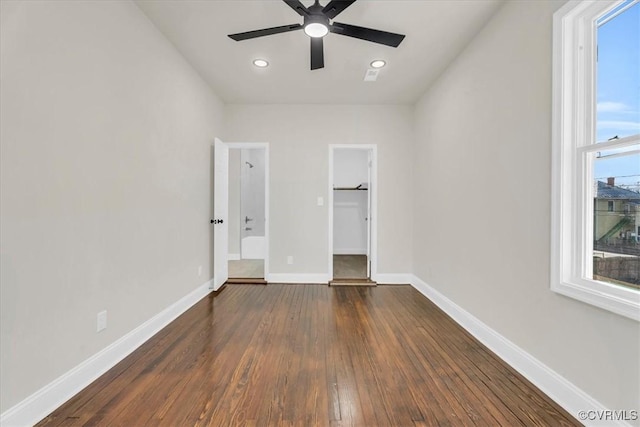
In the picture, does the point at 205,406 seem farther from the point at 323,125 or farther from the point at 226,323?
the point at 323,125

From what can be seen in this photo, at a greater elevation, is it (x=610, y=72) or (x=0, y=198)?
(x=610, y=72)

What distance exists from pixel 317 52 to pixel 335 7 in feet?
1.49

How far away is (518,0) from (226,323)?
3.50m

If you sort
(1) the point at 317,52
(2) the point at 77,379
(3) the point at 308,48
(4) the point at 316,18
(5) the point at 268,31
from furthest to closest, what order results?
1. (3) the point at 308,48
2. (1) the point at 317,52
3. (5) the point at 268,31
4. (4) the point at 316,18
5. (2) the point at 77,379

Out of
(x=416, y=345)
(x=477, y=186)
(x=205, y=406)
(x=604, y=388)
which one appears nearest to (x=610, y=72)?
(x=477, y=186)

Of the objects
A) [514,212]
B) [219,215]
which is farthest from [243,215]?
[514,212]

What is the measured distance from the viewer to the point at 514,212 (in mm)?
2033

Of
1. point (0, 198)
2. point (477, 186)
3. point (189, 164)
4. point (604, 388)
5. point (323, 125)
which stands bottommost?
point (604, 388)

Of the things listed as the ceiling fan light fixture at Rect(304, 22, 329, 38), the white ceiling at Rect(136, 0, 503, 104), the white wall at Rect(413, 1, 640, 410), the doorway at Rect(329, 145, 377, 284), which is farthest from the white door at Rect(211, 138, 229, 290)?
the doorway at Rect(329, 145, 377, 284)

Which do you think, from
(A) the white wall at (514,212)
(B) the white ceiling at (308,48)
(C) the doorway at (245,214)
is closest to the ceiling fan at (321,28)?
(B) the white ceiling at (308,48)

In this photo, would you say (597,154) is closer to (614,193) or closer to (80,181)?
(614,193)

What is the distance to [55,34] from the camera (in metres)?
1.55

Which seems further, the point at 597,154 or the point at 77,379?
the point at 77,379
